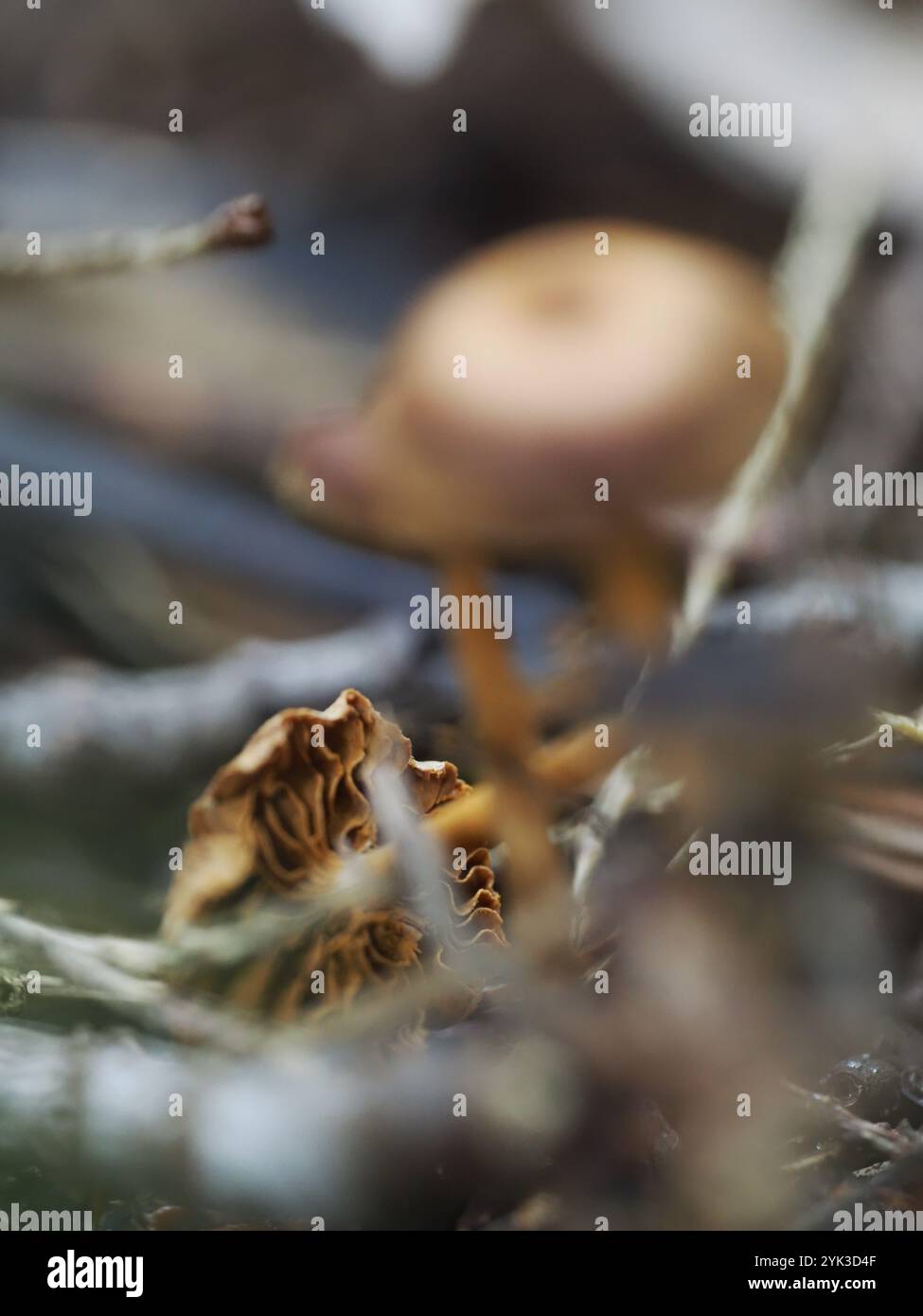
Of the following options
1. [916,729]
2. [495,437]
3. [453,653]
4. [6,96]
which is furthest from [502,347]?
[6,96]

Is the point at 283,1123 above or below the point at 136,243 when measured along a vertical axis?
below

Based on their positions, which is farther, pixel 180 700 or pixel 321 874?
pixel 180 700

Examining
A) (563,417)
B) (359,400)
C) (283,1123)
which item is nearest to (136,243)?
(359,400)

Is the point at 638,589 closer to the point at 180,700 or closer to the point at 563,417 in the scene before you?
the point at 563,417

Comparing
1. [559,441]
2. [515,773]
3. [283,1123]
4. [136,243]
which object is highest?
[136,243]

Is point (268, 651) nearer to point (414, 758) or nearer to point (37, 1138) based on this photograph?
point (414, 758)

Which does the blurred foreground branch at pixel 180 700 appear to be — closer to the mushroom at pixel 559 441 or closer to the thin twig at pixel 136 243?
the mushroom at pixel 559 441

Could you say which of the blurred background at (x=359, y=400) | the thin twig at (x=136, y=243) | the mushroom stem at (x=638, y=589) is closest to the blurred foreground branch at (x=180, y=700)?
the blurred background at (x=359, y=400)
